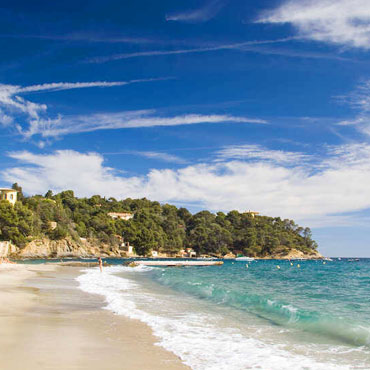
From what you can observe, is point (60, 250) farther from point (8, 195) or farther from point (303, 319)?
point (303, 319)

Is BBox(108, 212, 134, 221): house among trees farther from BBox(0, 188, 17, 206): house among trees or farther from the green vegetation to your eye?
BBox(0, 188, 17, 206): house among trees

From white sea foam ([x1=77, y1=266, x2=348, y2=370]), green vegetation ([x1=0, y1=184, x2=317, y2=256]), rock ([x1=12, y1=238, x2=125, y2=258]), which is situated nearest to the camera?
white sea foam ([x1=77, y1=266, x2=348, y2=370])

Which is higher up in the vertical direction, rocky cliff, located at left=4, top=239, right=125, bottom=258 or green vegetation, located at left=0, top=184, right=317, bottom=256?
green vegetation, located at left=0, top=184, right=317, bottom=256

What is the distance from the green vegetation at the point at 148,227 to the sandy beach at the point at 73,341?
77282 millimetres

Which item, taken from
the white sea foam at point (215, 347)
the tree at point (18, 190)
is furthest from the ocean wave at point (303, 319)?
the tree at point (18, 190)

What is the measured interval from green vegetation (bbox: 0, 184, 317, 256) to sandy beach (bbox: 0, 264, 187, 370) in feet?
254

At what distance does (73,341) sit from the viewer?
29.7 feet

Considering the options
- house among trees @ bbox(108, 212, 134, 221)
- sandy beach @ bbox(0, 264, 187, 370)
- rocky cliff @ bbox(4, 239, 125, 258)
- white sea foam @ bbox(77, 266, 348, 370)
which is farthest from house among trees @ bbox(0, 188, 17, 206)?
white sea foam @ bbox(77, 266, 348, 370)

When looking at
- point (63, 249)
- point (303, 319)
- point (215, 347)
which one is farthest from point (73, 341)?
point (63, 249)

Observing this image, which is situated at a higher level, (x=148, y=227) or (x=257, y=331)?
(x=148, y=227)

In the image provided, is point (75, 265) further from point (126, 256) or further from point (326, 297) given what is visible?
point (126, 256)

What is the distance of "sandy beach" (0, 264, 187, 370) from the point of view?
7281mm

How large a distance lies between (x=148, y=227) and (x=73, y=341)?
435 ft

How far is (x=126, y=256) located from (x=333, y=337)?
385 feet
